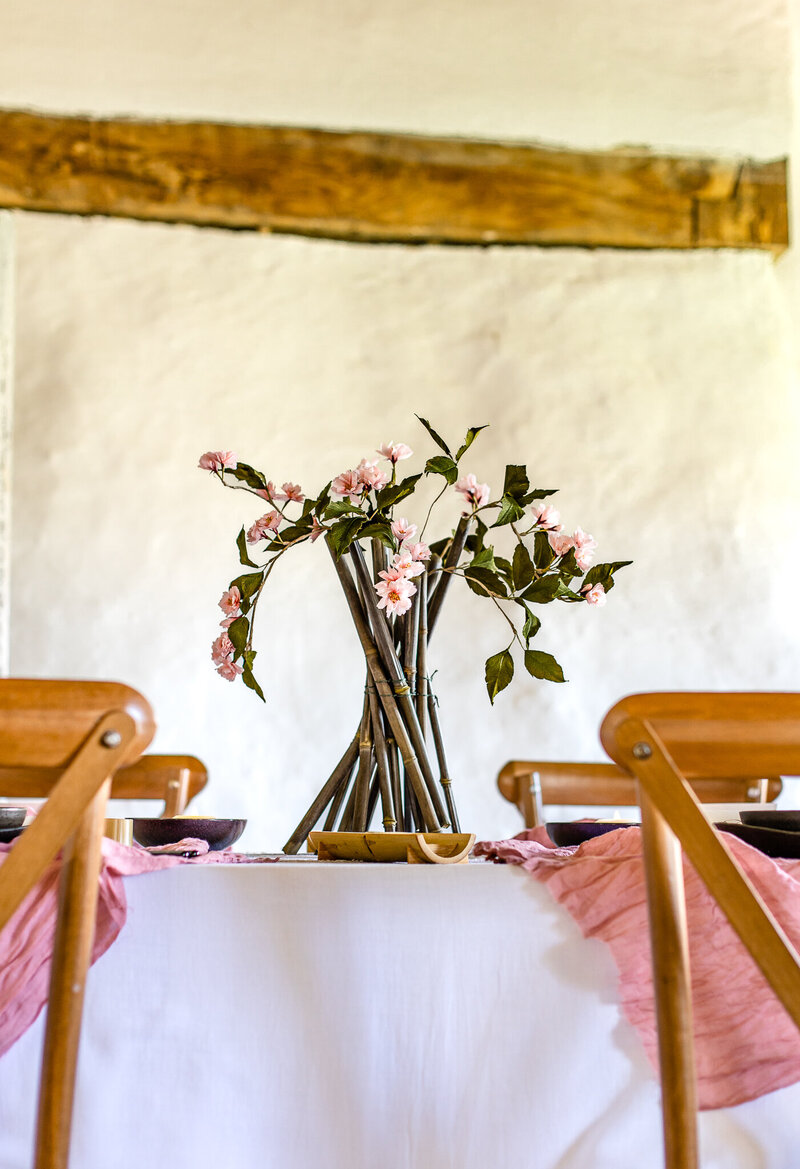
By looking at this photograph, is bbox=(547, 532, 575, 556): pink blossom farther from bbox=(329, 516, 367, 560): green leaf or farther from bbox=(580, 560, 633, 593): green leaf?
bbox=(329, 516, 367, 560): green leaf

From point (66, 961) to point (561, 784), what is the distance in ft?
5.90

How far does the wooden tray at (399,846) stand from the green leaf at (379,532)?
51cm

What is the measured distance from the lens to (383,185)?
4.34 m

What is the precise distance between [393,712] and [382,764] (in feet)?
0.24

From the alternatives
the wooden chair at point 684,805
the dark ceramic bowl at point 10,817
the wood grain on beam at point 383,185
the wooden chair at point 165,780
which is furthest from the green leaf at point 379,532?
the wood grain on beam at point 383,185

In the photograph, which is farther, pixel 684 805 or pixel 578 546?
pixel 578 546

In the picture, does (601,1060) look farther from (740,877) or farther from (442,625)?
(442,625)

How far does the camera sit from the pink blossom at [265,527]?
170 cm

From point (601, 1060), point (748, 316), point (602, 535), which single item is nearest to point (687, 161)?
point (748, 316)

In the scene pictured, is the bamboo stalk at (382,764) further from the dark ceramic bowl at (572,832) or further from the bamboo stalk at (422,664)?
the dark ceramic bowl at (572,832)

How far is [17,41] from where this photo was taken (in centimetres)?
412

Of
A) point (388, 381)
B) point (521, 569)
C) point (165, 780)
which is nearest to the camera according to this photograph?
point (521, 569)

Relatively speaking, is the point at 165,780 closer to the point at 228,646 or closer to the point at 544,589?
the point at 228,646

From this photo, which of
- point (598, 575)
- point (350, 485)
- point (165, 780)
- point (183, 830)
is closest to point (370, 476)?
point (350, 485)
